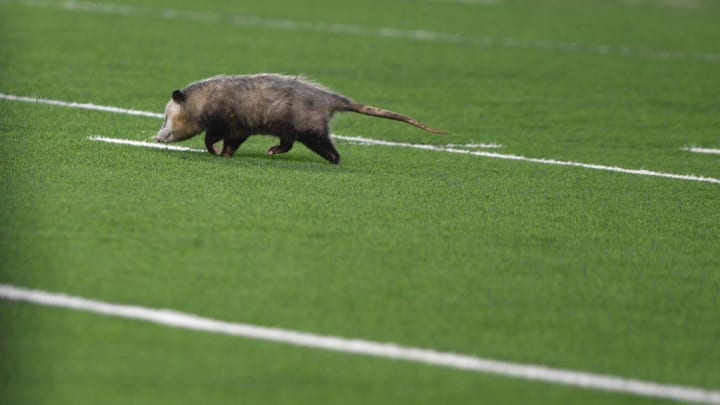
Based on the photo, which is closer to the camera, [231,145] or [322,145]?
[322,145]

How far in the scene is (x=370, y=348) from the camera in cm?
396

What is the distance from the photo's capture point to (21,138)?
680 cm

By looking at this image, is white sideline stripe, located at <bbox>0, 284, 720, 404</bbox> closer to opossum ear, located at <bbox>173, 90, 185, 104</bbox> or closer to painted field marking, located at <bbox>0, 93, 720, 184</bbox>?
opossum ear, located at <bbox>173, 90, 185, 104</bbox>

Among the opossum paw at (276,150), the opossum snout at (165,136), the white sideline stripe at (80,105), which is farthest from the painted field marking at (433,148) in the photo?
the opossum paw at (276,150)

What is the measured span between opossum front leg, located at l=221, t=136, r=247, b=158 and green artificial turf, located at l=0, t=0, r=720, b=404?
0.09m

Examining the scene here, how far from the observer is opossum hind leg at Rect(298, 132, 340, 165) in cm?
668

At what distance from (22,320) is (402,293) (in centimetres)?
124

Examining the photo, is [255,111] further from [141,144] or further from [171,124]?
[141,144]

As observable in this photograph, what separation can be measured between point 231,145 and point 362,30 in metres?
6.45

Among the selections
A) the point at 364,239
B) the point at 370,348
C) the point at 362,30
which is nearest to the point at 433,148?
the point at 364,239

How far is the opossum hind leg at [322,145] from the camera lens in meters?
6.68

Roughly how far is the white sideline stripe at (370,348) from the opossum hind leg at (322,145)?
8.49 ft

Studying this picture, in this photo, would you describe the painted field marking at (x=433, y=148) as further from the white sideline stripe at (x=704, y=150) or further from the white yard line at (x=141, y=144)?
the white sideline stripe at (x=704, y=150)

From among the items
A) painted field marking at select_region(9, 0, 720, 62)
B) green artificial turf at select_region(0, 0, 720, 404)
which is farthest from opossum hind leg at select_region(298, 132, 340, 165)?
painted field marking at select_region(9, 0, 720, 62)
